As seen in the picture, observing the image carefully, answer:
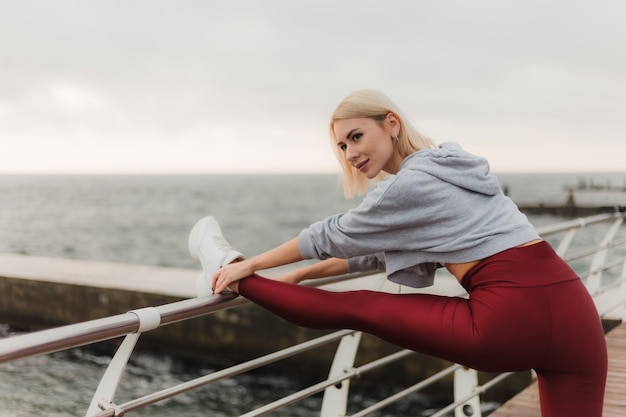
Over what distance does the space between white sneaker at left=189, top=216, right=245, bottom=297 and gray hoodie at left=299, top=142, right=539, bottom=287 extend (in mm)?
270

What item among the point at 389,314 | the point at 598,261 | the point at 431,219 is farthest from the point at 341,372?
the point at 598,261

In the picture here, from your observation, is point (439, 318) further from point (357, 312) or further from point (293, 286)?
point (293, 286)

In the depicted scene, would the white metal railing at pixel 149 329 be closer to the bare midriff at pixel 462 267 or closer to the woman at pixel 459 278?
the woman at pixel 459 278

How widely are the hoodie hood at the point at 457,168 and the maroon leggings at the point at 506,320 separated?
205 millimetres

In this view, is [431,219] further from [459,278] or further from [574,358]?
[574,358]

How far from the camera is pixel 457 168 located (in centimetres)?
167

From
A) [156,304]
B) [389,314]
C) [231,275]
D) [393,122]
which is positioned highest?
[393,122]

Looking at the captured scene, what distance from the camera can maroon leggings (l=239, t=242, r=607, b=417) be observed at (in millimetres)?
1519

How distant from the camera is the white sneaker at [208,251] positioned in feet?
5.86

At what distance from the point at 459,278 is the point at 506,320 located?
0.72 ft

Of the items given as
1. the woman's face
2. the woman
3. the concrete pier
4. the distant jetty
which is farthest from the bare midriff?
the distant jetty

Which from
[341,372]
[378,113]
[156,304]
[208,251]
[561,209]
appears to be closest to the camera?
[378,113]

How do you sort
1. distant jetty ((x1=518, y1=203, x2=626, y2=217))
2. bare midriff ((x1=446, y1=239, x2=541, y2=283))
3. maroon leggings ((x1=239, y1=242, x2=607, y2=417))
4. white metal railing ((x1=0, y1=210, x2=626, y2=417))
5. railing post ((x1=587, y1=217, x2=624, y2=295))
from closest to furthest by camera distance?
1. white metal railing ((x1=0, y1=210, x2=626, y2=417))
2. maroon leggings ((x1=239, y1=242, x2=607, y2=417))
3. bare midriff ((x1=446, y1=239, x2=541, y2=283))
4. railing post ((x1=587, y1=217, x2=624, y2=295))
5. distant jetty ((x1=518, y1=203, x2=626, y2=217))

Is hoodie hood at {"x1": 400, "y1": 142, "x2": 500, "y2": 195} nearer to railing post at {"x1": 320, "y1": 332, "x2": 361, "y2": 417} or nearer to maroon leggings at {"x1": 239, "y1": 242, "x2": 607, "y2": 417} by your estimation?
maroon leggings at {"x1": 239, "y1": 242, "x2": 607, "y2": 417}
